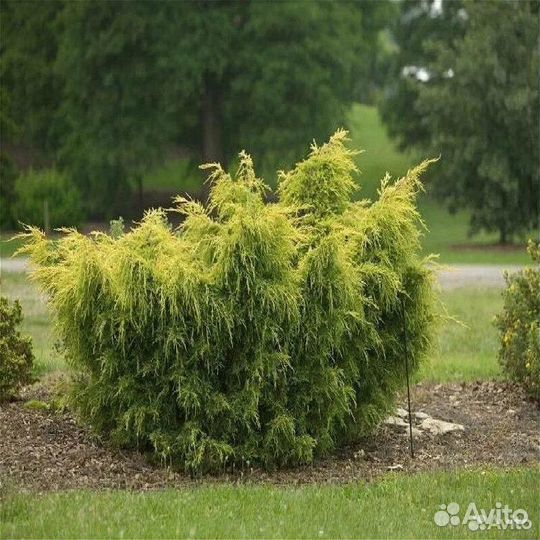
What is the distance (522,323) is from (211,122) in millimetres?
30855

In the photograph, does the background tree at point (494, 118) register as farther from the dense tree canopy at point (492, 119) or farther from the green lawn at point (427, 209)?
the green lawn at point (427, 209)

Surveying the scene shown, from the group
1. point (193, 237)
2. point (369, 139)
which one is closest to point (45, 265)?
point (193, 237)

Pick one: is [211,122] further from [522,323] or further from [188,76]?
[522,323]

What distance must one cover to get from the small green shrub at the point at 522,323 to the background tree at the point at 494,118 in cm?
2273

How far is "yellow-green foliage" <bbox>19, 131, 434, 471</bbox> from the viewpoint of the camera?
7871 millimetres

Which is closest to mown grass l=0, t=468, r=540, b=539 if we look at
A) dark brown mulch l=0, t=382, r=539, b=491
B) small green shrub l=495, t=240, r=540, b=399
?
dark brown mulch l=0, t=382, r=539, b=491

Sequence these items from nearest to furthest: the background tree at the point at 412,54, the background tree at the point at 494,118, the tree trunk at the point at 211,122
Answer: the background tree at the point at 494,118
the tree trunk at the point at 211,122
the background tree at the point at 412,54

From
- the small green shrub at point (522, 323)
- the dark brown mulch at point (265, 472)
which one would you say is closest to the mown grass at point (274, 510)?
the dark brown mulch at point (265, 472)

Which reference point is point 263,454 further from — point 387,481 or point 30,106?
point 30,106

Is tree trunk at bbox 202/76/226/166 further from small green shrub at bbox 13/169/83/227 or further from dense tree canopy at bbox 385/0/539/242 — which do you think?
dense tree canopy at bbox 385/0/539/242

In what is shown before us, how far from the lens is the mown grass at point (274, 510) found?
246 inches

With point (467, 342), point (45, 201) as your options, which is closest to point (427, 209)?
point (45, 201)

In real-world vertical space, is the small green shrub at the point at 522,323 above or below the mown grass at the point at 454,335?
above

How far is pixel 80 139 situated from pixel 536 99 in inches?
636
